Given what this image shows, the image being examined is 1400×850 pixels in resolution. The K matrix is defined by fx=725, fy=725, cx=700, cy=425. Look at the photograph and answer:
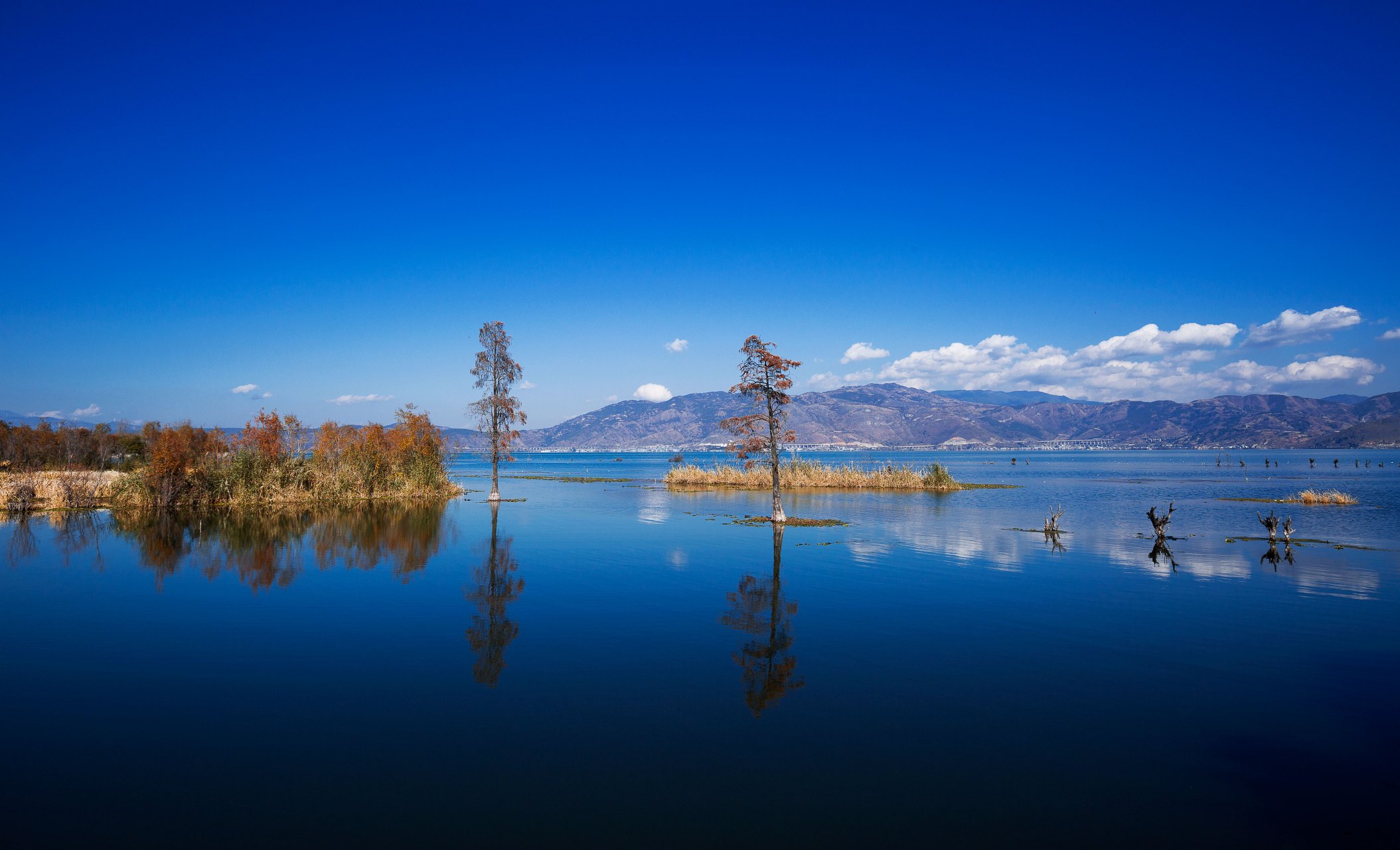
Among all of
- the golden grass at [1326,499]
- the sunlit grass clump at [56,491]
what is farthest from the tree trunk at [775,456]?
the sunlit grass clump at [56,491]

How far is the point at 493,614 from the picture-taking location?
15.4m

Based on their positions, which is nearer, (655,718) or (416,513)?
(655,718)

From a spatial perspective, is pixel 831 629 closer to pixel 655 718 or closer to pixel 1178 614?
pixel 655 718

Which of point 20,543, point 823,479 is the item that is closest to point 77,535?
point 20,543

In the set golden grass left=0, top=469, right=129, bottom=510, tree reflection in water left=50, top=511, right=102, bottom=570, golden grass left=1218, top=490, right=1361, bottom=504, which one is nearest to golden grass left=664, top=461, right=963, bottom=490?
golden grass left=1218, top=490, right=1361, bottom=504

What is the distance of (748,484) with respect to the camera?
58312mm

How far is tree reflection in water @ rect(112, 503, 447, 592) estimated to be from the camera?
20.8 metres

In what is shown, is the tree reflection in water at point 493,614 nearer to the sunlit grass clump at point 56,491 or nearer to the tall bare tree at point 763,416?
the tall bare tree at point 763,416

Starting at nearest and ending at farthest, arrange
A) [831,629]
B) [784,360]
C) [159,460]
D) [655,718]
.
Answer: [655,718], [831,629], [784,360], [159,460]

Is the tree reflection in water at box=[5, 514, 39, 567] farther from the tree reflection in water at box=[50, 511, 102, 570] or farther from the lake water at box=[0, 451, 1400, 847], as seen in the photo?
the tree reflection in water at box=[50, 511, 102, 570]

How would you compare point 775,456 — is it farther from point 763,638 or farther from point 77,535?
point 77,535

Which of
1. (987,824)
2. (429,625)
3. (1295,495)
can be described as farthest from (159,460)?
(1295,495)

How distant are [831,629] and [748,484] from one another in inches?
1746

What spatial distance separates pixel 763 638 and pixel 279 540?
814 inches
